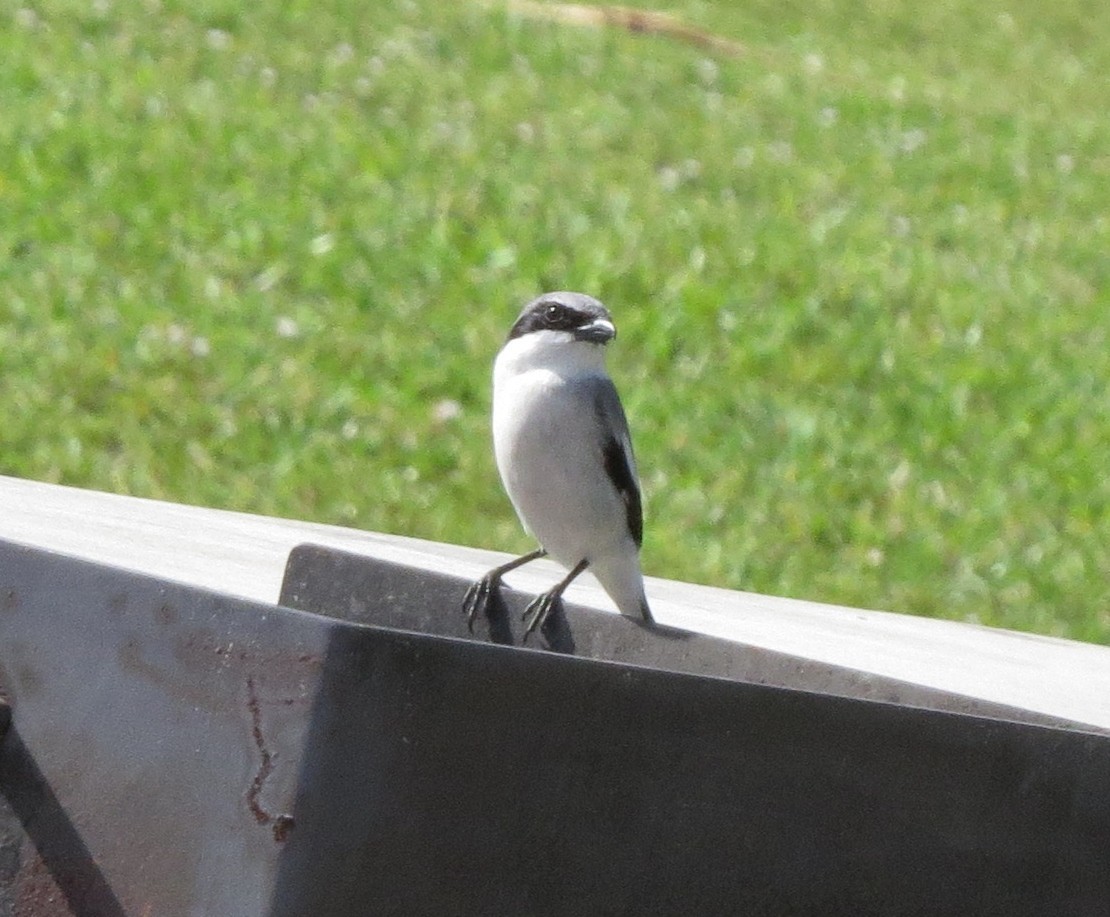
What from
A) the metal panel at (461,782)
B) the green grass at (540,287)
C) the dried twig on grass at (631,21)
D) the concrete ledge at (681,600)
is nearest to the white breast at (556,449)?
the concrete ledge at (681,600)

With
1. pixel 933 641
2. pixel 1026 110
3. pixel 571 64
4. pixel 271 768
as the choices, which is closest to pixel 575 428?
pixel 933 641

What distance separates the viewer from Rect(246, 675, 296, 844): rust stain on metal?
2.26m

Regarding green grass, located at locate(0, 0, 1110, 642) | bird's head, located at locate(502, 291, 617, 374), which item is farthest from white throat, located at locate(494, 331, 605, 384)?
green grass, located at locate(0, 0, 1110, 642)

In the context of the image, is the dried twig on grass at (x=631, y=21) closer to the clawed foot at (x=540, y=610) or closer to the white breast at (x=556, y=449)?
the white breast at (x=556, y=449)

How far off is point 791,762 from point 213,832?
2.41 feet

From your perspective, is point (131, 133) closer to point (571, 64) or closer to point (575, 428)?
point (571, 64)

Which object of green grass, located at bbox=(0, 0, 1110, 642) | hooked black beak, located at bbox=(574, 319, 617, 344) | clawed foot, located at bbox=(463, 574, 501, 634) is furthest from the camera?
green grass, located at bbox=(0, 0, 1110, 642)

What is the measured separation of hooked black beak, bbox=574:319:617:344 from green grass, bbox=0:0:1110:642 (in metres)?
2.56

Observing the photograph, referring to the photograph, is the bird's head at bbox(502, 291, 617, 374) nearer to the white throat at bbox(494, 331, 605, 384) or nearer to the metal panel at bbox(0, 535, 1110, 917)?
the white throat at bbox(494, 331, 605, 384)

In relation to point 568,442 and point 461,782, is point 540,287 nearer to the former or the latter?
point 568,442

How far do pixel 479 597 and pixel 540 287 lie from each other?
4.91m

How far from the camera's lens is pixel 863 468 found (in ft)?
25.0

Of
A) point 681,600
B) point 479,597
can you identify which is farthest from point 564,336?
point 681,600

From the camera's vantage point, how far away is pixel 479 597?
12.6ft
